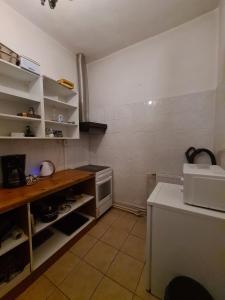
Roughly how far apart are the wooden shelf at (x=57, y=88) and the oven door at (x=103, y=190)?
4.28ft

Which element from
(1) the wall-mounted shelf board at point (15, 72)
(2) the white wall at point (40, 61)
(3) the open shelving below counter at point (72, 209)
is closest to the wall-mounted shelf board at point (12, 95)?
(1) the wall-mounted shelf board at point (15, 72)

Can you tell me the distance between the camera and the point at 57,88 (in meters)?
Answer: 1.83

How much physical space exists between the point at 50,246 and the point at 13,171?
2.68 feet

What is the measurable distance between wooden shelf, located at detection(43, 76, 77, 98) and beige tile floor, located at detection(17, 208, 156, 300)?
1861 mm

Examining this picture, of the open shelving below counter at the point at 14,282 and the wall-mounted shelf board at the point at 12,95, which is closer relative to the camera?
the open shelving below counter at the point at 14,282

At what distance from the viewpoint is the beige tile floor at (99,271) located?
1046 millimetres

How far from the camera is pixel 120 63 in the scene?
2119 mm

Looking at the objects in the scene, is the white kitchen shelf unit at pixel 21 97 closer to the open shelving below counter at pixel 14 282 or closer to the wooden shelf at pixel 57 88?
the wooden shelf at pixel 57 88

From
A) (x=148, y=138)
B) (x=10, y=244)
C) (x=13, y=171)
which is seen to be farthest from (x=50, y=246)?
(x=148, y=138)

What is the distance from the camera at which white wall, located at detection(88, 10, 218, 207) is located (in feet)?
5.21

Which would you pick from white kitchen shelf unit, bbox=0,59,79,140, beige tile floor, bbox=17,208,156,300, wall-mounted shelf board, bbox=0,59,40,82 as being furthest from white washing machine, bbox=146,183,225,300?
wall-mounted shelf board, bbox=0,59,40,82

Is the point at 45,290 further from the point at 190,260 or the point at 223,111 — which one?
the point at 223,111

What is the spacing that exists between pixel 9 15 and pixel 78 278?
102 inches

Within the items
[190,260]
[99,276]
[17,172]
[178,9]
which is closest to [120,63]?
[178,9]
